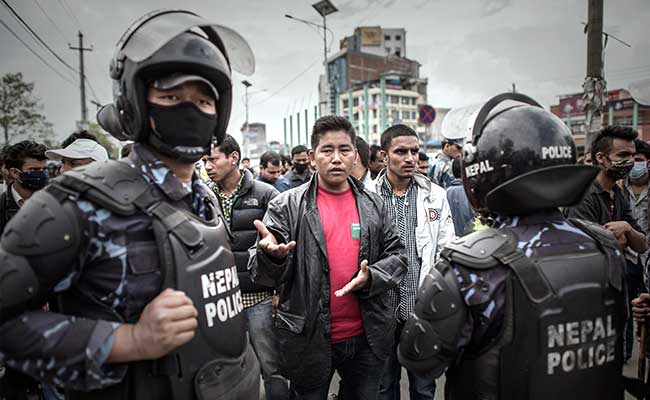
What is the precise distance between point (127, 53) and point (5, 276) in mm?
802

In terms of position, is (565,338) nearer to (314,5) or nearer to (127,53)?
(127,53)

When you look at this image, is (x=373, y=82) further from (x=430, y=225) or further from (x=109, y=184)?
(x=109, y=184)

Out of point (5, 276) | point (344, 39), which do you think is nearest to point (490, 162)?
point (5, 276)

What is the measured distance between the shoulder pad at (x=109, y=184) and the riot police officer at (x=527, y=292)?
3.66 ft

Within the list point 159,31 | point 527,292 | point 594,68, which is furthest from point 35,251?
point 594,68

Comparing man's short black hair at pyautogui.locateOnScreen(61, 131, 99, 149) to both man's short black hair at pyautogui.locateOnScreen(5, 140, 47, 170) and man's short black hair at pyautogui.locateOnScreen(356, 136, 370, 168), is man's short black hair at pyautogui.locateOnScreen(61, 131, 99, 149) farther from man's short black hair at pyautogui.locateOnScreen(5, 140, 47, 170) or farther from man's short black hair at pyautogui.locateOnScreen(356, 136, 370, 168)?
man's short black hair at pyautogui.locateOnScreen(356, 136, 370, 168)

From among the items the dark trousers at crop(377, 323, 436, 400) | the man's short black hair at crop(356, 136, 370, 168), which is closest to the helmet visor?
the dark trousers at crop(377, 323, 436, 400)

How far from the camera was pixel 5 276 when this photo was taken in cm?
109

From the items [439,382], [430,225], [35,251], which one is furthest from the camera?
[439,382]

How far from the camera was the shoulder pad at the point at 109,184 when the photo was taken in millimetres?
1258

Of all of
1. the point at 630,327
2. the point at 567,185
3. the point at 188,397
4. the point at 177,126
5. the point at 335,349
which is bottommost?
the point at 630,327

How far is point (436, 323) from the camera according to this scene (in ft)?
4.98

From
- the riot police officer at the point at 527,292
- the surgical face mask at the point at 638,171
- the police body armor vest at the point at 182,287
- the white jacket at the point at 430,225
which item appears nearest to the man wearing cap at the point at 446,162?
the surgical face mask at the point at 638,171

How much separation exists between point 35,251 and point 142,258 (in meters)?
0.29
